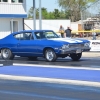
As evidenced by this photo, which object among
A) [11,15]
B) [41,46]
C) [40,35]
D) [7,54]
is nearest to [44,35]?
[40,35]

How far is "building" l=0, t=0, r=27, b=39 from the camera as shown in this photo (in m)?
41.1

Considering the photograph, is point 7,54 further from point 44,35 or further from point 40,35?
point 44,35

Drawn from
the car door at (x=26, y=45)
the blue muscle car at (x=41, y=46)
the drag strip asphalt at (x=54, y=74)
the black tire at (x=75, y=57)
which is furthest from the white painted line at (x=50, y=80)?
the black tire at (x=75, y=57)

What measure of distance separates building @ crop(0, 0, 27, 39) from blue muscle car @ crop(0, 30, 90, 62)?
66.0ft

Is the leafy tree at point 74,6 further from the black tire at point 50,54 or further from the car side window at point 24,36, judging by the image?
the black tire at point 50,54

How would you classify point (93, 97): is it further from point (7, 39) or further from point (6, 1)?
point (6, 1)

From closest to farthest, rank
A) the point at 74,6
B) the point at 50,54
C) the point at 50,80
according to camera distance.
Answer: the point at 50,80 → the point at 50,54 → the point at 74,6

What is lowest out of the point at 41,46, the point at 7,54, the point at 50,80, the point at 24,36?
the point at 50,80

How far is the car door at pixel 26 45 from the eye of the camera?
19672 mm

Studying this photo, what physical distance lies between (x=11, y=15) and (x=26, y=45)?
21.8 m

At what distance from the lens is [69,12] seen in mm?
Answer: 98500

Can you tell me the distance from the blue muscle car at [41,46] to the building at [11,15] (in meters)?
20.1

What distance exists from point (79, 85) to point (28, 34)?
857 centimetres

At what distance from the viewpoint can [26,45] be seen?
→ 65.4ft
